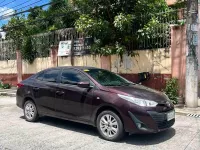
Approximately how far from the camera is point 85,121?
6.27 metres

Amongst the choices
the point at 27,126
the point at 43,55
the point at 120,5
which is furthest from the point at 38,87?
the point at 43,55

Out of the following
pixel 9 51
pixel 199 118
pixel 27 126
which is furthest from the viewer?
pixel 9 51

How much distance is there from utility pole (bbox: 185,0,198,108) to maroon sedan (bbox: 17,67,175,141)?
9.27 feet

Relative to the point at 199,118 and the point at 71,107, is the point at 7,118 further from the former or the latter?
the point at 199,118

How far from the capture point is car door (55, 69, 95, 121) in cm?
623

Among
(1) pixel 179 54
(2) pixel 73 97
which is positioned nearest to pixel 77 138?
(2) pixel 73 97

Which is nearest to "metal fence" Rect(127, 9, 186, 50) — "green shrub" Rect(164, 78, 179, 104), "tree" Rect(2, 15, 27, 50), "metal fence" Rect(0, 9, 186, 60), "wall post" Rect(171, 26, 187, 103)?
"metal fence" Rect(0, 9, 186, 60)

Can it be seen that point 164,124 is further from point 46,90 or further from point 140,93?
point 46,90

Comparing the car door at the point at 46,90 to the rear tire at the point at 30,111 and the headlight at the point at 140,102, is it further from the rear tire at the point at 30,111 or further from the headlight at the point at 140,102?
the headlight at the point at 140,102

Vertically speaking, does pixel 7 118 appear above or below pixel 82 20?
below

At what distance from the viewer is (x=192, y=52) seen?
868cm

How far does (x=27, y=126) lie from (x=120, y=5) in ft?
19.7

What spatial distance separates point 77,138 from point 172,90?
4.54 m

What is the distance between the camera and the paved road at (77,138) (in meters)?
5.48
